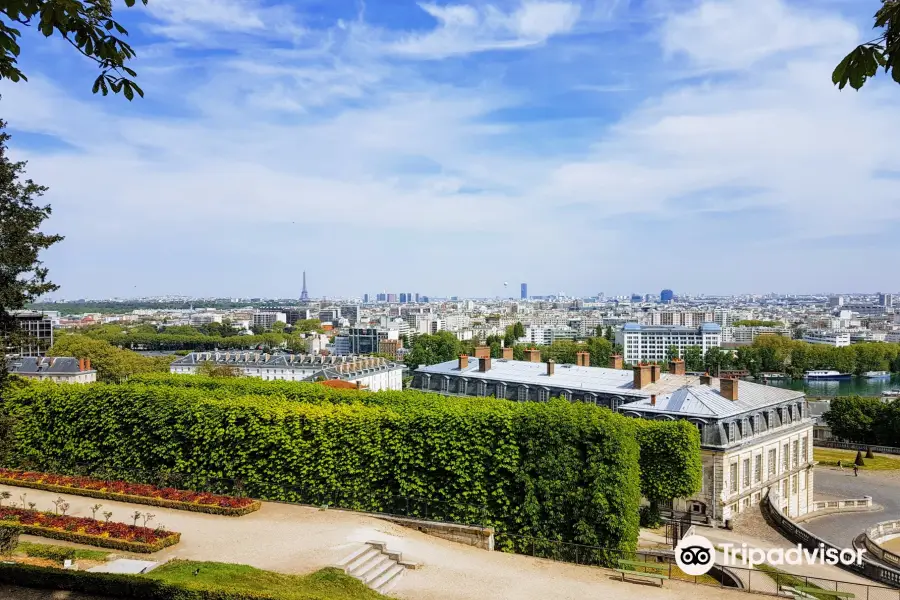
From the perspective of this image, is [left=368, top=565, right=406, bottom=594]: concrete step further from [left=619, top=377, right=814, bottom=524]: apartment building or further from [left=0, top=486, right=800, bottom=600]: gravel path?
[left=619, top=377, right=814, bottom=524]: apartment building

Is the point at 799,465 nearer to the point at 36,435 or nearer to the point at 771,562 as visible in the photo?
the point at 771,562

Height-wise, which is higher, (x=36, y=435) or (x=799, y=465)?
(x=36, y=435)

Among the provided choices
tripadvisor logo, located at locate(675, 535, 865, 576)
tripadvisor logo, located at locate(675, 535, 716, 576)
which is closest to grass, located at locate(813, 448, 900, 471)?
tripadvisor logo, located at locate(675, 535, 865, 576)

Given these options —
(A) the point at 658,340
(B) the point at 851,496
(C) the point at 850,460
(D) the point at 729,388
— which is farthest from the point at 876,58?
(A) the point at 658,340

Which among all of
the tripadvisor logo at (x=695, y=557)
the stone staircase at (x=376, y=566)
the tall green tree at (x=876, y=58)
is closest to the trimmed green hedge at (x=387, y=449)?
the tripadvisor logo at (x=695, y=557)

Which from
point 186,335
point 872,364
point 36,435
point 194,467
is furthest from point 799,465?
point 186,335

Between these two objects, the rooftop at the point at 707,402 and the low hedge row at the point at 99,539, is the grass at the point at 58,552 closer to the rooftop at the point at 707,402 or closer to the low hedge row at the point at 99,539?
the low hedge row at the point at 99,539
